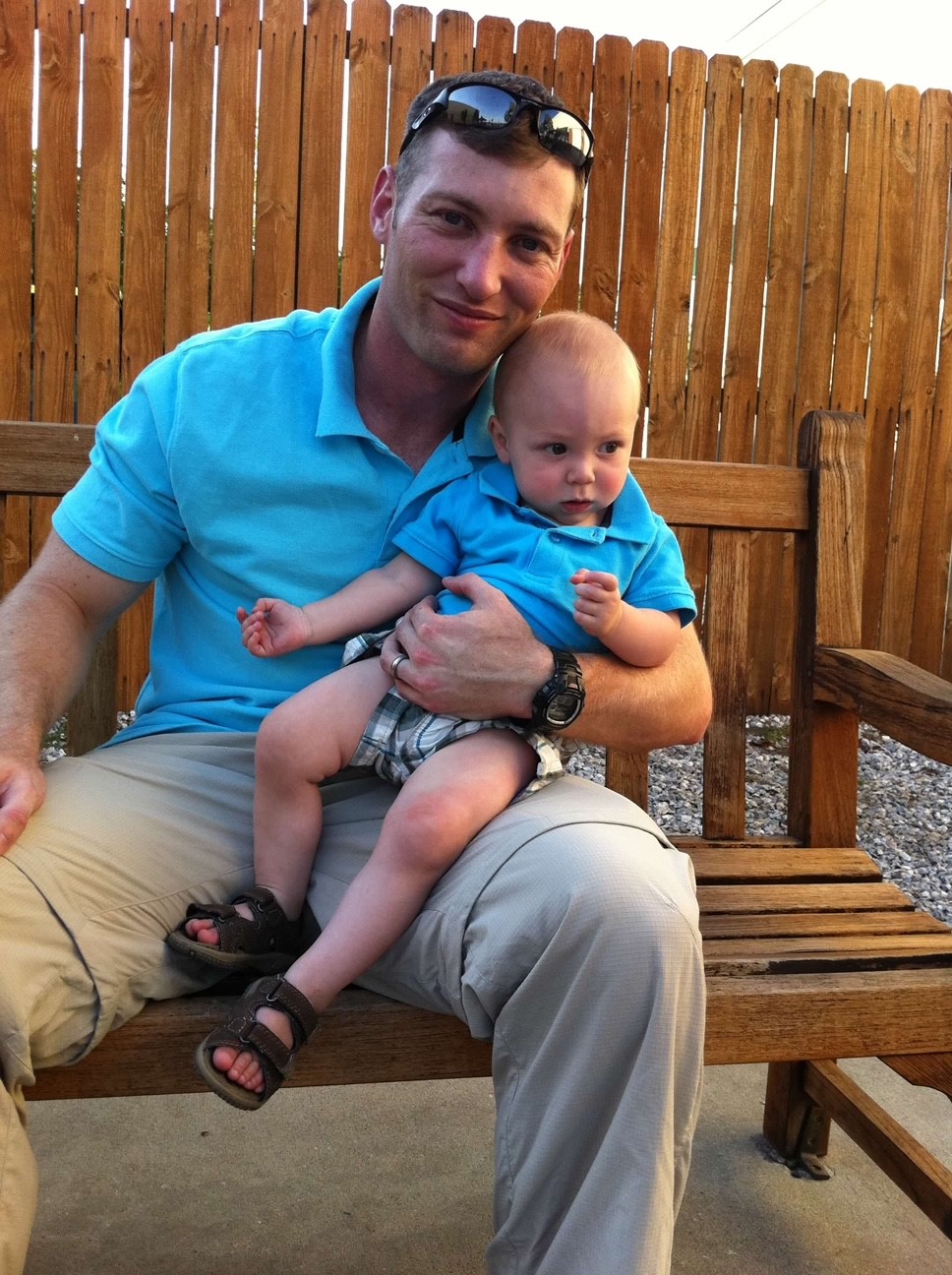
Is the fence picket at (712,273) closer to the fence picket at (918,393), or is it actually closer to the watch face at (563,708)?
the fence picket at (918,393)

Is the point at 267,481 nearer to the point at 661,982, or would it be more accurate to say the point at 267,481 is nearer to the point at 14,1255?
the point at 661,982

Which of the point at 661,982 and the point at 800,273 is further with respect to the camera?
the point at 800,273

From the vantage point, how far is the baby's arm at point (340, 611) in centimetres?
199

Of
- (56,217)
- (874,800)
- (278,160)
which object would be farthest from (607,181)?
(874,800)

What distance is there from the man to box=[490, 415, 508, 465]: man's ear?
2.2 inches

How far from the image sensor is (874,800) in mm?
5355

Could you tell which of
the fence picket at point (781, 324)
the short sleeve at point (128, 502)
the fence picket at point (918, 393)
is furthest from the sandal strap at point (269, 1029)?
the fence picket at point (918, 393)

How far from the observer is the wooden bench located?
1.72 meters

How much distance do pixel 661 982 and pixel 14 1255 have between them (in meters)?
0.85

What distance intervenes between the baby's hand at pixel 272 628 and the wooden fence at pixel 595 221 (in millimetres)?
2933

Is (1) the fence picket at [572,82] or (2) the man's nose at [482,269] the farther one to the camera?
(1) the fence picket at [572,82]

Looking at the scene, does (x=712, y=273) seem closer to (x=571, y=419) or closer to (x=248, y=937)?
(x=571, y=419)

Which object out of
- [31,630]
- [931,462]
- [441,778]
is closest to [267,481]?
[31,630]

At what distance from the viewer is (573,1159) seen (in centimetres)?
154
